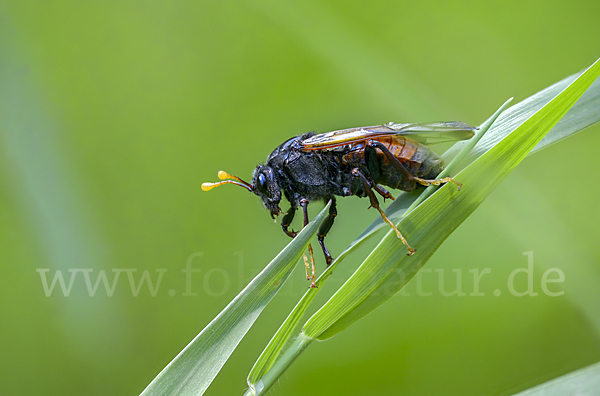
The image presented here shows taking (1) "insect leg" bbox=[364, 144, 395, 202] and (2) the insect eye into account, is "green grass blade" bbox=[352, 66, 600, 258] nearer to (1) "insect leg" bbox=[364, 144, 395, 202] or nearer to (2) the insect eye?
(1) "insect leg" bbox=[364, 144, 395, 202]

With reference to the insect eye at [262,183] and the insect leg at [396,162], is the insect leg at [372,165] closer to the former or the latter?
the insect leg at [396,162]

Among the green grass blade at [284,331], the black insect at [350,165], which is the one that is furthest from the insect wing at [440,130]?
the green grass blade at [284,331]

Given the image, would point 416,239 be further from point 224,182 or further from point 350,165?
point 224,182

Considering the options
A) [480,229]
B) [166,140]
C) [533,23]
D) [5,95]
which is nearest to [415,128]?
[480,229]

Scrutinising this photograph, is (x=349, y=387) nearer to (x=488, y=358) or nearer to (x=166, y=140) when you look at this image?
(x=488, y=358)

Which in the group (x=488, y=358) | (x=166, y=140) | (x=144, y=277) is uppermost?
(x=166, y=140)

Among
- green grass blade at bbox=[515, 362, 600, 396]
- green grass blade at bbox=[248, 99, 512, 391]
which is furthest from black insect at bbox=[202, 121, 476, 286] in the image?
green grass blade at bbox=[515, 362, 600, 396]

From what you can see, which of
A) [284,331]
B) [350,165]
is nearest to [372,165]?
[350,165]
